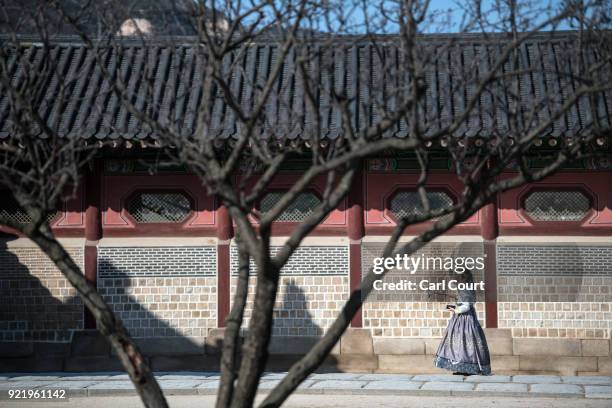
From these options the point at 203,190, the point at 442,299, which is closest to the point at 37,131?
the point at 203,190

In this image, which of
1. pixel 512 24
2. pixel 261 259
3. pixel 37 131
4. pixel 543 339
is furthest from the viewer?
pixel 543 339

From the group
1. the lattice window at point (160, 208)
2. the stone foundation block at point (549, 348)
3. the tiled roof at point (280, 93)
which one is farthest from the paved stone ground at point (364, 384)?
the tiled roof at point (280, 93)

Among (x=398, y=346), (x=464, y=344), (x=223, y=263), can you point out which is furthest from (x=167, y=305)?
(x=464, y=344)

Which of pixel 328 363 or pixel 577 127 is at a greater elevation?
pixel 577 127

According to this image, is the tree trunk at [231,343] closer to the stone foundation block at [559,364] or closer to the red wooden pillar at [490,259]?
the red wooden pillar at [490,259]

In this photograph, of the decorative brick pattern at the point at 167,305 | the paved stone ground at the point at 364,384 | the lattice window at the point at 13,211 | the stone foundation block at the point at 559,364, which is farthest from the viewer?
the lattice window at the point at 13,211

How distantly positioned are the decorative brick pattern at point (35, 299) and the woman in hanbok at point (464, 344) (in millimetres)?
5463

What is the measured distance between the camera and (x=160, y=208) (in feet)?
47.3

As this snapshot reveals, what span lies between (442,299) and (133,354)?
840cm

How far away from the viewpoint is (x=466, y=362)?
13.4 metres

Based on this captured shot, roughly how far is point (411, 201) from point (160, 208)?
3.78 meters

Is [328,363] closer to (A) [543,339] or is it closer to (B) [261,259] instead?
(A) [543,339]

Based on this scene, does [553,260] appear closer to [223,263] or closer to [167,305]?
[223,263]

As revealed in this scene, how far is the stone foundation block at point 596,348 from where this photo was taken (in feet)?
45.0
